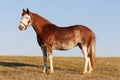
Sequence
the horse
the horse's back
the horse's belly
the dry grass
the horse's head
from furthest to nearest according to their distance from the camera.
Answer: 1. the horse's back
2. the horse's belly
3. the horse
4. the horse's head
5. the dry grass

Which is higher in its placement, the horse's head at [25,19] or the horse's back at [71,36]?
the horse's head at [25,19]

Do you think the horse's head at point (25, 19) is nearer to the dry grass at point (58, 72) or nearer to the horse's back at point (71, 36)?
the horse's back at point (71, 36)

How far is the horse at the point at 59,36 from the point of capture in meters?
20.7

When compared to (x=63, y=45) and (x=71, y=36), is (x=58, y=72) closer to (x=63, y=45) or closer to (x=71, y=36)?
(x=63, y=45)

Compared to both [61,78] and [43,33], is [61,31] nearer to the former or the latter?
[43,33]

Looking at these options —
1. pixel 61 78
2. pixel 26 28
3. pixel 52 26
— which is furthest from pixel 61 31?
pixel 61 78

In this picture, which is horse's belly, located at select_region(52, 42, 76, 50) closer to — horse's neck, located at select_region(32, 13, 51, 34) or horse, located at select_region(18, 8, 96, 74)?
horse, located at select_region(18, 8, 96, 74)

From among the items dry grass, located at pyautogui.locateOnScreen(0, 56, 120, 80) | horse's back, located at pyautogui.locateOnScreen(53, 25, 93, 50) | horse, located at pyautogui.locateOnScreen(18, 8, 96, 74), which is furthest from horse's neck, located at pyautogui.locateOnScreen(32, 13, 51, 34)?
dry grass, located at pyautogui.locateOnScreen(0, 56, 120, 80)

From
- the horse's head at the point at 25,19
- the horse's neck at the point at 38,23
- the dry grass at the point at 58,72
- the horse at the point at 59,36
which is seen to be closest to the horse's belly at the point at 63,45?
the horse at the point at 59,36

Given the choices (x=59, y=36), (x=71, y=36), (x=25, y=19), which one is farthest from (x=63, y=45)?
(x=25, y=19)

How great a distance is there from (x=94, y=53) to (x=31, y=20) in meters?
4.02

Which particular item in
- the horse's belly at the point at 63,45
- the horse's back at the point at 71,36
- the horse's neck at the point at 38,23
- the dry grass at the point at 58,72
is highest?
the horse's neck at the point at 38,23

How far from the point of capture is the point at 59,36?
20.9 metres

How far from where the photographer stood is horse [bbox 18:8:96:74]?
814 inches
